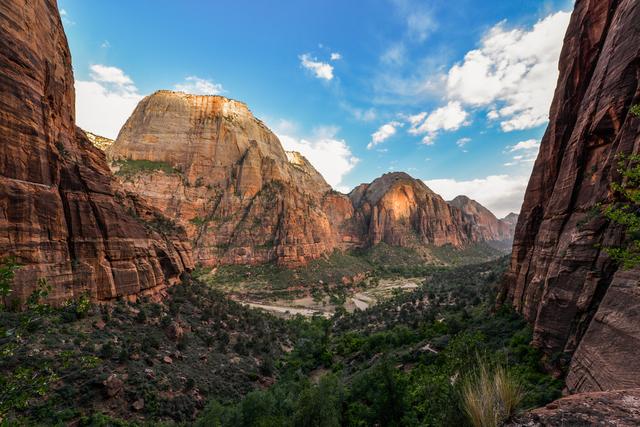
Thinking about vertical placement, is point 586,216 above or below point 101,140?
below

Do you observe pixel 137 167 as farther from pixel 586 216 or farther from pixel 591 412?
pixel 591 412

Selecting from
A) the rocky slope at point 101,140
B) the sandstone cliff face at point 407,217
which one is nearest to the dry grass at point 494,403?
the rocky slope at point 101,140

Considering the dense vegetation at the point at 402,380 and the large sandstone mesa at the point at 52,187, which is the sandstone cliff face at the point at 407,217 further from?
the large sandstone mesa at the point at 52,187

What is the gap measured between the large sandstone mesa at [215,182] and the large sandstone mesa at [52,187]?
60.4 metres

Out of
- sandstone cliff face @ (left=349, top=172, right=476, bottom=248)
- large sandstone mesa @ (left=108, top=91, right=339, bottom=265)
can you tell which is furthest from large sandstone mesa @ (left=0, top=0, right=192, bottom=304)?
sandstone cliff face @ (left=349, top=172, right=476, bottom=248)

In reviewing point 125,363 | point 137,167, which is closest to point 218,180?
point 137,167

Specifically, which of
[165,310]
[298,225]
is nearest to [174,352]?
[165,310]

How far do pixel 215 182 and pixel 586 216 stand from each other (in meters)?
103

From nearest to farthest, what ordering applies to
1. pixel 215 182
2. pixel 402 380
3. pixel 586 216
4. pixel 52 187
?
pixel 586 216 < pixel 402 380 < pixel 52 187 < pixel 215 182

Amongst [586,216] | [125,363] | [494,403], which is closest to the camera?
[494,403]

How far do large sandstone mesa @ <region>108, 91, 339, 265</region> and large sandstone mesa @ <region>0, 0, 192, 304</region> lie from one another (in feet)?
198

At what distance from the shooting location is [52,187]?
2075cm

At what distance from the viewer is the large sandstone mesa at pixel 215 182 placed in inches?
3497

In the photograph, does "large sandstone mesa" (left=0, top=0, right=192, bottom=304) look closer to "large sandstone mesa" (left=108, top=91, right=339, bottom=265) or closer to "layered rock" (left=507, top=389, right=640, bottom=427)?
"layered rock" (left=507, top=389, right=640, bottom=427)
